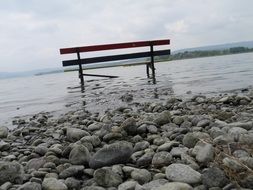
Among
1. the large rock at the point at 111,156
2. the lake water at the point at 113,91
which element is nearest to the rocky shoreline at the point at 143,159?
the large rock at the point at 111,156

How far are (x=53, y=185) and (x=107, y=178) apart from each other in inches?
23.6

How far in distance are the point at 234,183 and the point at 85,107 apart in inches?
347

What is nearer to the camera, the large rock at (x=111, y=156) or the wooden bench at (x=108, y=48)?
the large rock at (x=111, y=156)

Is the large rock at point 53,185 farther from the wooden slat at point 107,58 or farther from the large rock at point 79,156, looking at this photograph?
the wooden slat at point 107,58

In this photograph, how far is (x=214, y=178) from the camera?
3572mm

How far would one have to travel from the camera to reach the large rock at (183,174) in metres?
3.71

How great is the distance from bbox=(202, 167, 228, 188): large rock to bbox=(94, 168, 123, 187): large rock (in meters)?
0.96

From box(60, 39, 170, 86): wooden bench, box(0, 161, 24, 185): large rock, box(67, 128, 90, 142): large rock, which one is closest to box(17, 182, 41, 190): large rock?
box(0, 161, 24, 185): large rock

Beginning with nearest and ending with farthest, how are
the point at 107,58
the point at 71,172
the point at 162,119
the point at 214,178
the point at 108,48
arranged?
the point at 214,178, the point at 71,172, the point at 162,119, the point at 108,48, the point at 107,58

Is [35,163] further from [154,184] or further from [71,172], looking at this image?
[154,184]

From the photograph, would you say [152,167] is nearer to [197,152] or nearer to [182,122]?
[197,152]

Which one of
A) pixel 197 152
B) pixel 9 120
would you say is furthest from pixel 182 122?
pixel 9 120

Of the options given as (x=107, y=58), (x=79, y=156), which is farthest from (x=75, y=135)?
(x=107, y=58)

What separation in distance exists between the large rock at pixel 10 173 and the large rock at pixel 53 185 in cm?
46
